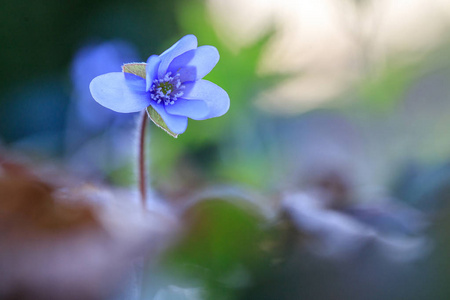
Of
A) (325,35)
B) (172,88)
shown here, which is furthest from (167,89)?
(325,35)

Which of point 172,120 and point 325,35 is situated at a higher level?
point 325,35

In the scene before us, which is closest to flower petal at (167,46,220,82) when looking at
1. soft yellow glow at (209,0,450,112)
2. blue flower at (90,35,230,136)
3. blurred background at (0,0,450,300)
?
blue flower at (90,35,230,136)

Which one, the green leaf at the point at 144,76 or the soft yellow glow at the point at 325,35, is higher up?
the soft yellow glow at the point at 325,35

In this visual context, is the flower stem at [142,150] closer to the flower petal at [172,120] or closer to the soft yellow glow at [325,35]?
the flower petal at [172,120]

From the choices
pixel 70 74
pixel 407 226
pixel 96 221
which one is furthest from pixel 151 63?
pixel 70 74

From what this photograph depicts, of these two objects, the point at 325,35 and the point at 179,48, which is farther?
the point at 325,35

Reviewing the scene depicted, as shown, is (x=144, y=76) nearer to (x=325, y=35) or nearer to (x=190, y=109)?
(x=190, y=109)

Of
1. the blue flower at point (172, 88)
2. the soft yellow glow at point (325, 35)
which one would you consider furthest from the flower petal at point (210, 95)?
the soft yellow glow at point (325, 35)
